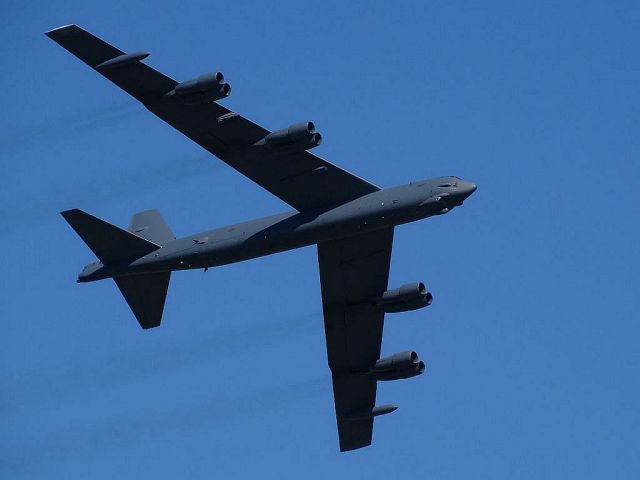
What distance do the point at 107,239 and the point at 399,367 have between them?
13174 millimetres

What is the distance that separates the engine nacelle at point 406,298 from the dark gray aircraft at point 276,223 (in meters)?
0.04

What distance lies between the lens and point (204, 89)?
53.2 meters

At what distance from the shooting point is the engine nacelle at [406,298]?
193ft

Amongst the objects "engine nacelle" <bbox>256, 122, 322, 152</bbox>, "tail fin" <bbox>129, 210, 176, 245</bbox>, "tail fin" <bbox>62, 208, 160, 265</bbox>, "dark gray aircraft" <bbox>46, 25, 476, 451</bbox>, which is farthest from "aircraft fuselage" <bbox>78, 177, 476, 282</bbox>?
"engine nacelle" <bbox>256, 122, 322, 152</bbox>

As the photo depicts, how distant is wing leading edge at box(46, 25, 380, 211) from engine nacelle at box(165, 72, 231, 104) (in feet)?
1.37

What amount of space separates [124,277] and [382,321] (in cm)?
1094

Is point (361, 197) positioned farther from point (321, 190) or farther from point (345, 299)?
point (345, 299)

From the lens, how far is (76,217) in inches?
2250

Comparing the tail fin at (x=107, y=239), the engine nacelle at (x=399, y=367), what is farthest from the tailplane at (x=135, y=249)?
the engine nacelle at (x=399, y=367)

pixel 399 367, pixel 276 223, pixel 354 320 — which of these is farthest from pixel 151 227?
pixel 399 367

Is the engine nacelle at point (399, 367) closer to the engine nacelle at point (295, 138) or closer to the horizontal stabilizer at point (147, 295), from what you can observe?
the horizontal stabilizer at point (147, 295)

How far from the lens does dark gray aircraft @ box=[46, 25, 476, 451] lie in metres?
54.1

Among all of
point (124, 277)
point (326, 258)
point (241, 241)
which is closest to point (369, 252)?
point (326, 258)

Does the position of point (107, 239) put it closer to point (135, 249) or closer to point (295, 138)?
point (135, 249)
